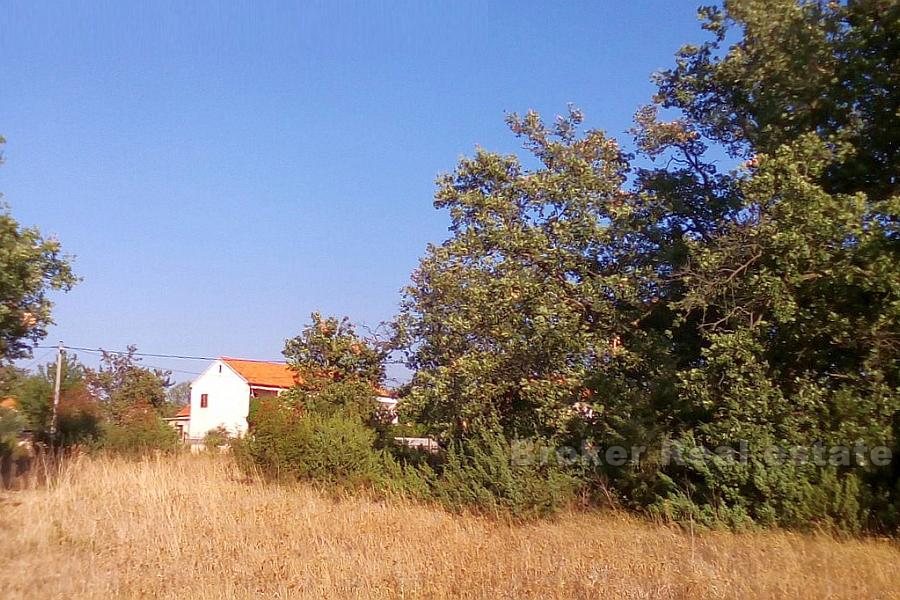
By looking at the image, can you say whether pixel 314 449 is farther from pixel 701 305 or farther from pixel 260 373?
pixel 260 373

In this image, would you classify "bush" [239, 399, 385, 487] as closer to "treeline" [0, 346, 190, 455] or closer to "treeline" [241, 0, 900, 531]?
"treeline" [241, 0, 900, 531]

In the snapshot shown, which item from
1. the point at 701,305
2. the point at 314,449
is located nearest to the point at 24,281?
the point at 314,449

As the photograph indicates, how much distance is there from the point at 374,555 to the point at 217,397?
Result: 154 ft

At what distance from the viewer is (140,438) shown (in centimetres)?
2111

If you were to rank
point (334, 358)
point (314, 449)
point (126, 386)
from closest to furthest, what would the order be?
point (314, 449) < point (334, 358) < point (126, 386)

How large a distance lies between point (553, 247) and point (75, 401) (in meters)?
17.1

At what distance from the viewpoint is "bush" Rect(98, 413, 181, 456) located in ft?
67.7

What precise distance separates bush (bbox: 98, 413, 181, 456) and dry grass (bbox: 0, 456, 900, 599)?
8393mm

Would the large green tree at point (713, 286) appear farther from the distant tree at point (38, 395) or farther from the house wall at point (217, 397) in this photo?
the house wall at point (217, 397)

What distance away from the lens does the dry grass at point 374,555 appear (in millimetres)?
7191

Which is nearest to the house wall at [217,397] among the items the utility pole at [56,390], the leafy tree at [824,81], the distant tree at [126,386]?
the distant tree at [126,386]

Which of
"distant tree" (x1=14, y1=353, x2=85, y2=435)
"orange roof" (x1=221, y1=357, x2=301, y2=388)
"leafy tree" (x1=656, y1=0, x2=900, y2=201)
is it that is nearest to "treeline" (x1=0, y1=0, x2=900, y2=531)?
"leafy tree" (x1=656, y1=0, x2=900, y2=201)

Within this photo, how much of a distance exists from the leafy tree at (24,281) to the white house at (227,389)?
36.7 m

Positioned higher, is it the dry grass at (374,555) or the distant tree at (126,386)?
the distant tree at (126,386)
